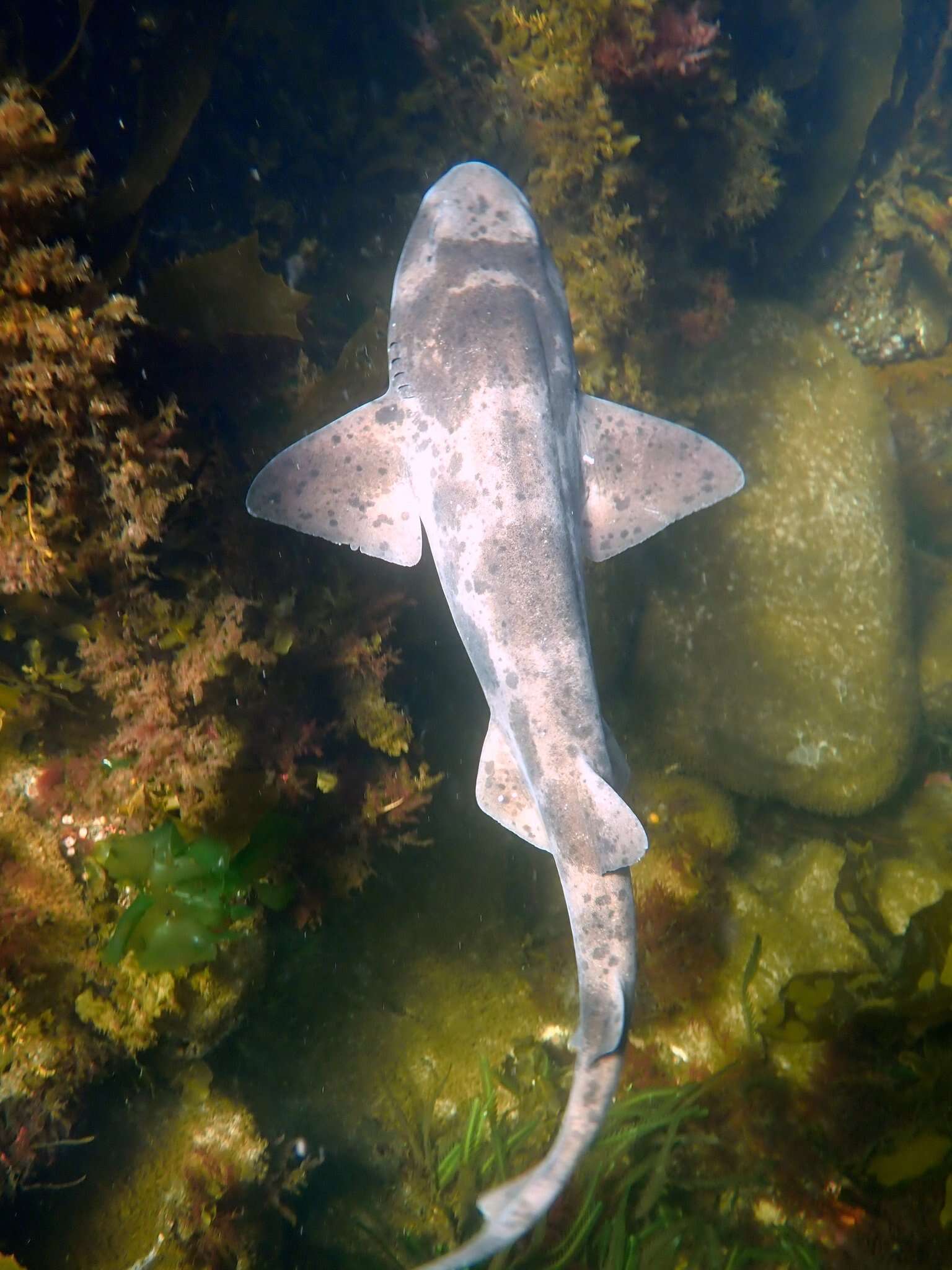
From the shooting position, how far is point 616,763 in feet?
13.7

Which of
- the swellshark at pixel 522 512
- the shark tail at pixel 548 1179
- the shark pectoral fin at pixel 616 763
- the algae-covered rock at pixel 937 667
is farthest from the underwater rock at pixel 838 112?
the shark tail at pixel 548 1179

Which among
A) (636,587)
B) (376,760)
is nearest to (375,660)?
(376,760)

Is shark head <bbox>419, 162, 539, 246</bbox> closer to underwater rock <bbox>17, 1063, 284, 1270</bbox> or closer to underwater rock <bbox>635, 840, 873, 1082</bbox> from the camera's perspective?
underwater rock <bbox>635, 840, 873, 1082</bbox>

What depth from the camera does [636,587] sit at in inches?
281

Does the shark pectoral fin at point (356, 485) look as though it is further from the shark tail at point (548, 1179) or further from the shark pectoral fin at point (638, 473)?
the shark tail at point (548, 1179)

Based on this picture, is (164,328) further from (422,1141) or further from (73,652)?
(422,1141)

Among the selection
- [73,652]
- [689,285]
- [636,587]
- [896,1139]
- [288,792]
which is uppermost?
[689,285]

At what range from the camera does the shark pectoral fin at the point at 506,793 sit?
13.8 feet

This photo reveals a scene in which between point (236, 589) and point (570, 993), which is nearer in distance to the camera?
point (236, 589)

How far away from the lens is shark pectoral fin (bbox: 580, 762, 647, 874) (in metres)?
3.84

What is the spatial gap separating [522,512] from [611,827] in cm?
193

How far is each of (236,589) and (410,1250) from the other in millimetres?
5407

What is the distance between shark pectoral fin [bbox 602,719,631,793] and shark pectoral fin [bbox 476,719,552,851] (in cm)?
54

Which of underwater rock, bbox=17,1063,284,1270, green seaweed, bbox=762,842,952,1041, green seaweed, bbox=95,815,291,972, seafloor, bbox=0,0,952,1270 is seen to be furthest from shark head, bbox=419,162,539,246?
underwater rock, bbox=17,1063,284,1270
